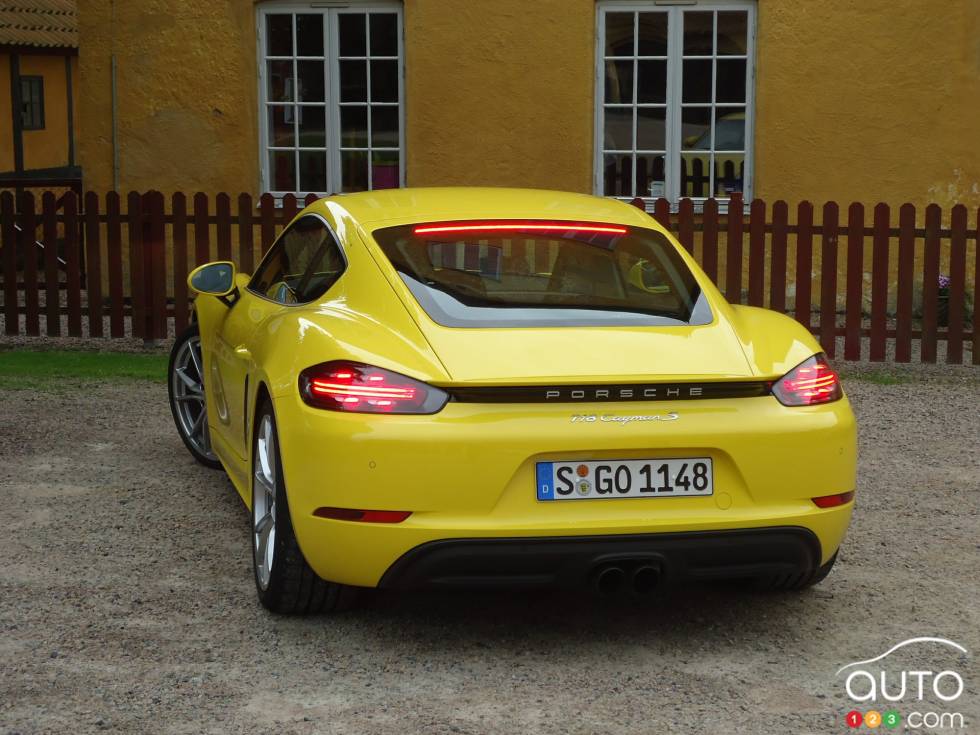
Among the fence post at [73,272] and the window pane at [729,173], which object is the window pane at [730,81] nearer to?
the window pane at [729,173]

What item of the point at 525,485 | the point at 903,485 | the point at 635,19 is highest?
the point at 635,19

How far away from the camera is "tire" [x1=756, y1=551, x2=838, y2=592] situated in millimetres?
5109

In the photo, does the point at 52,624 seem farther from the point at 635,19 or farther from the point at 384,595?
the point at 635,19

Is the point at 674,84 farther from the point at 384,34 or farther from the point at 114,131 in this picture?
the point at 114,131

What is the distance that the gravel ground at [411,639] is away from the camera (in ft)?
13.4


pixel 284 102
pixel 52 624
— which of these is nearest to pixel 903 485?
pixel 52 624

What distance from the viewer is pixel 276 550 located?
4766 mm

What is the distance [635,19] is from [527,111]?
4.48 ft

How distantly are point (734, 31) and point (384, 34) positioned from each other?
136 inches

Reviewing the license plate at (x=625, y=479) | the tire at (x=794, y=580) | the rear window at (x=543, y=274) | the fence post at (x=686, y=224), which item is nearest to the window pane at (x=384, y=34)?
the fence post at (x=686, y=224)

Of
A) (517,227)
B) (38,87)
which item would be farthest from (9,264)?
(38,87)

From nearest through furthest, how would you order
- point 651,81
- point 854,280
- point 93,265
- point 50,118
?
point 854,280
point 93,265
point 651,81
point 50,118

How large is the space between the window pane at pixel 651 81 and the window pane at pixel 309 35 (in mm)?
3224

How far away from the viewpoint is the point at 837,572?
18.3ft
